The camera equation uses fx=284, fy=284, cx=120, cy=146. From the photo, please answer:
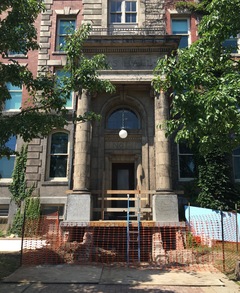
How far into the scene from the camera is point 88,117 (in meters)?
9.06

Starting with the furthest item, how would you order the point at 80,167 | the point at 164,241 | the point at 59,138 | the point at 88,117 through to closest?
the point at 59,138
the point at 80,167
the point at 164,241
the point at 88,117

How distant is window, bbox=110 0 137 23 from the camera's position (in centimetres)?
1683

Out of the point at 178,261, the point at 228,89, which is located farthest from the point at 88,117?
the point at 178,261

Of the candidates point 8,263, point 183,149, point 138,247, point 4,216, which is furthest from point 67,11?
point 8,263

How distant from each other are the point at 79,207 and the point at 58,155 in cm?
476

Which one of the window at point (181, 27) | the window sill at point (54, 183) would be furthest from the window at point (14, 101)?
the window at point (181, 27)

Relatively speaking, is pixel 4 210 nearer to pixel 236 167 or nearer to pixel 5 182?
pixel 5 182

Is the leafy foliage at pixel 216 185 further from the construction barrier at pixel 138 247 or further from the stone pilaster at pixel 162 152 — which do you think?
the stone pilaster at pixel 162 152

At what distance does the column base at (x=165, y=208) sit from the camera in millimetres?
11961

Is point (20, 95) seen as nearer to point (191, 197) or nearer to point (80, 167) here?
point (80, 167)

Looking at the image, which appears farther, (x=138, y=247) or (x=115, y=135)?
(x=115, y=135)

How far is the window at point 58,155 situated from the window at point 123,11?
752cm

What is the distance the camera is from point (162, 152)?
12906 millimetres

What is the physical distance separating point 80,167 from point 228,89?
7.76 m
